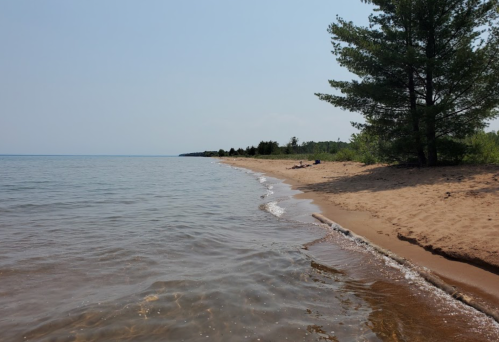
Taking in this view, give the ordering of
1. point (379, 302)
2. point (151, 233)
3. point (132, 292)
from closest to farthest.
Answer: point (379, 302), point (132, 292), point (151, 233)

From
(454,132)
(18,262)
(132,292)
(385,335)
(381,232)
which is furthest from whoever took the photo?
(454,132)

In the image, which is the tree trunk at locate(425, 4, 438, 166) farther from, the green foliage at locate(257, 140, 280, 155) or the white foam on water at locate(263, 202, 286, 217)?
the green foliage at locate(257, 140, 280, 155)

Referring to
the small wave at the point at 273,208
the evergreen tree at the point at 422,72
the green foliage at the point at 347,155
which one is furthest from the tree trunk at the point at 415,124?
the green foliage at the point at 347,155

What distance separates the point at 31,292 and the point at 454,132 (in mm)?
17798

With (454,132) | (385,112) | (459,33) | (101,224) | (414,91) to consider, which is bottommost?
(101,224)

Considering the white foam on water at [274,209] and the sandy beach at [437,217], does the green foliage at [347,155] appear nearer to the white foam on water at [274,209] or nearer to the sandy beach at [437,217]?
the sandy beach at [437,217]

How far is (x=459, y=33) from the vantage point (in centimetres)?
1541

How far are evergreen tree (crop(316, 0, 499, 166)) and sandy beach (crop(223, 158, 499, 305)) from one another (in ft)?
7.94

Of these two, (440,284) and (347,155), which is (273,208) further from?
(347,155)

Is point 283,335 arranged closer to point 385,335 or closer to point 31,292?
point 385,335

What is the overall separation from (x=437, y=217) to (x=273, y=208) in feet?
17.5

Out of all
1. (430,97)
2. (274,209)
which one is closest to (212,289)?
(274,209)

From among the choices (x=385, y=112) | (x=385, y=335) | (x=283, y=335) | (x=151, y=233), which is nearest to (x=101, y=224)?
(x=151, y=233)

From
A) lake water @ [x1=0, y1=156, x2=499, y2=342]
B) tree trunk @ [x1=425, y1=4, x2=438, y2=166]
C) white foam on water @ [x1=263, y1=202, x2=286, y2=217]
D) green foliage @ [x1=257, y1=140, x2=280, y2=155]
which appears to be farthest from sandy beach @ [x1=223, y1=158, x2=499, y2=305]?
green foliage @ [x1=257, y1=140, x2=280, y2=155]
